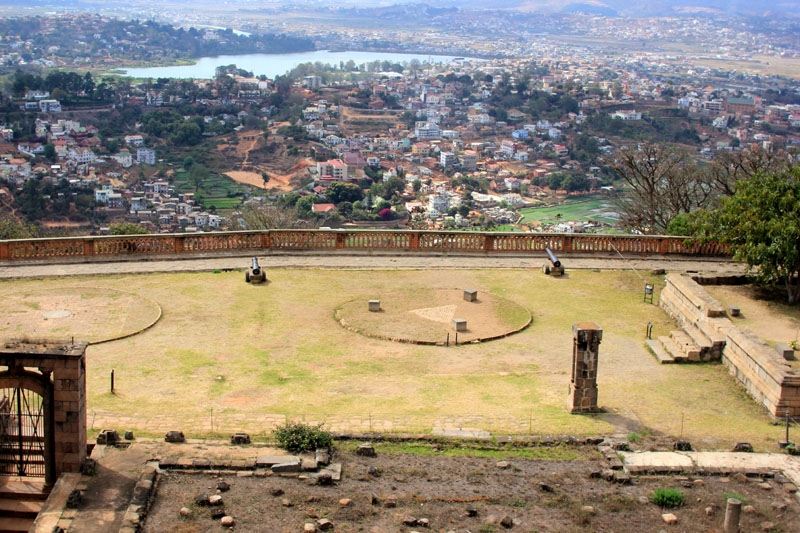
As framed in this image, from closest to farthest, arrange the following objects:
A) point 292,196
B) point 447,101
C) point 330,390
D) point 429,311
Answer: point 330,390, point 429,311, point 292,196, point 447,101

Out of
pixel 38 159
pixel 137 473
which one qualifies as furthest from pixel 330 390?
pixel 38 159

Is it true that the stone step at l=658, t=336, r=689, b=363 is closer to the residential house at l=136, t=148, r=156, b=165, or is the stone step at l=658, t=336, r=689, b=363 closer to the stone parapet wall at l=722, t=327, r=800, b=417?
the stone parapet wall at l=722, t=327, r=800, b=417

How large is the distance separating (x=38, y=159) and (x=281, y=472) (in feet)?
277

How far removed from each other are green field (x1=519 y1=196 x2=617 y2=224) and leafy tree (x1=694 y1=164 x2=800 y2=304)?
142 ft

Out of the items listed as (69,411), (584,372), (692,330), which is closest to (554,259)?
(692,330)

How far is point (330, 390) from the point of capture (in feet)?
59.2

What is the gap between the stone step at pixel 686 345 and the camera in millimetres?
20141

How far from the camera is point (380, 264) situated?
1048 inches

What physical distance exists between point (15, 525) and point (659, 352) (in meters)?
13.1

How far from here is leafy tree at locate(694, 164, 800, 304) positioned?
882 inches

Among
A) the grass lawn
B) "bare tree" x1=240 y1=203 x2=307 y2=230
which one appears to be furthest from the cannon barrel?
"bare tree" x1=240 y1=203 x2=307 y2=230

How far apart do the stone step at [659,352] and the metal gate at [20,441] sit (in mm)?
12266

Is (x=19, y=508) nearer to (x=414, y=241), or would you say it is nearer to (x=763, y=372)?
(x=763, y=372)

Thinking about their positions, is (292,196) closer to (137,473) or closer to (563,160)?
(563,160)
